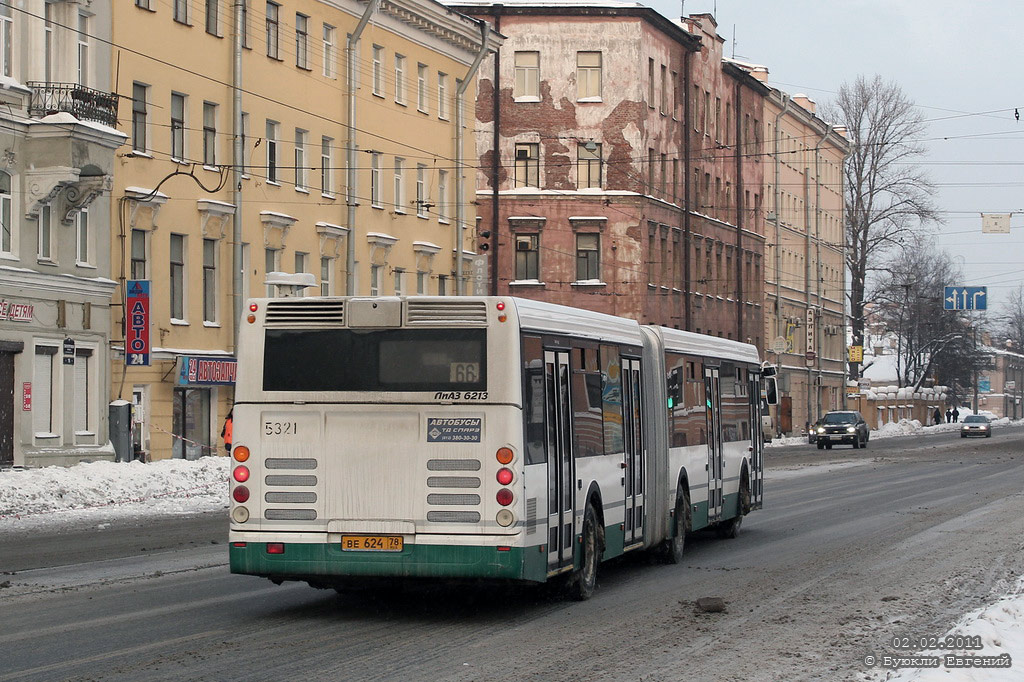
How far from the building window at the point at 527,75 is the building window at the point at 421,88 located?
51.6ft

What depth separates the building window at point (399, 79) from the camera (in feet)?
168

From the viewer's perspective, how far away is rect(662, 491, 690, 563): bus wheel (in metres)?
18.4

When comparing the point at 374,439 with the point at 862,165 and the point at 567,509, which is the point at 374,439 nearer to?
the point at 567,509

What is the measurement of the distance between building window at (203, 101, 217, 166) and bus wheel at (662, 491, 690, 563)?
24135 mm

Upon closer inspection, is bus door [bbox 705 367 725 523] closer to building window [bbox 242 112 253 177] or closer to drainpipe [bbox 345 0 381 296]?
building window [bbox 242 112 253 177]

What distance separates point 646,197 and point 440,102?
16204 millimetres

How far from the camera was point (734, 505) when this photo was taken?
72.3 ft

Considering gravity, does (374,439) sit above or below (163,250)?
below

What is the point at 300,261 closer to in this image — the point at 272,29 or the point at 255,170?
the point at 255,170

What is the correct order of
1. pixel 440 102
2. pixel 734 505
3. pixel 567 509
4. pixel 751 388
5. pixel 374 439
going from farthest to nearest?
pixel 440 102 → pixel 751 388 → pixel 734 505 → pixel 567 509 → pixel 374 439

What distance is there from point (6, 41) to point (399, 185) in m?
19.7

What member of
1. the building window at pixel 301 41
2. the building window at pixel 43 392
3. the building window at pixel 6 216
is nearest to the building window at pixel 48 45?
the building window at pixel 6 216

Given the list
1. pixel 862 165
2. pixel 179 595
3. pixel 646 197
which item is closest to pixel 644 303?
pixel 646 197

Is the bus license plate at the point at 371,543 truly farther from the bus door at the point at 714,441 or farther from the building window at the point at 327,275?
the building window at the point at 327,275
